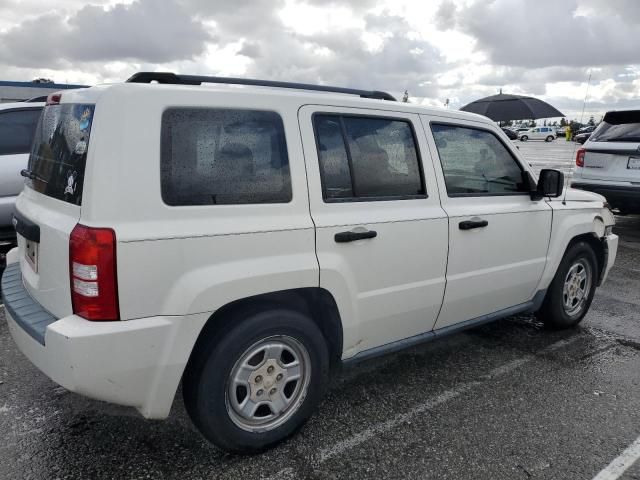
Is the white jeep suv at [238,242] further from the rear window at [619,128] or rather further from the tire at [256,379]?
the rear window at [619,128]

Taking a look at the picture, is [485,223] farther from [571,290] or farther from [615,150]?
[615,150]

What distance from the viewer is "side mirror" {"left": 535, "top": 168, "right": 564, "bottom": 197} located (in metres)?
3.78

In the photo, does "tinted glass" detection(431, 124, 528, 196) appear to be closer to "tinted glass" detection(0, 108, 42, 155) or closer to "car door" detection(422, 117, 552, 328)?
"car door" detection(422, 117, 552, 328)

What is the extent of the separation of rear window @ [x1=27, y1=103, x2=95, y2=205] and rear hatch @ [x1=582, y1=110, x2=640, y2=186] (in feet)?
24.7

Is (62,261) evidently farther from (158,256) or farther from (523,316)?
(523,316)

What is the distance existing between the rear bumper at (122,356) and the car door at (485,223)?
1.77m

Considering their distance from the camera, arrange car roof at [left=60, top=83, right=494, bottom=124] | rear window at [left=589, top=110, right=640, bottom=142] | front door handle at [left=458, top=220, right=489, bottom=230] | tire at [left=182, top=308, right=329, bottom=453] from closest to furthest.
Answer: car roof at [left=60, top=83, right=494, bottom=124], tire at [left=182, top=308, right=329, bottom=453], front door handle at [left=458, top=220, right=489, bottom=230], rear window at [left=589, top=110, right=640, bottom=142]

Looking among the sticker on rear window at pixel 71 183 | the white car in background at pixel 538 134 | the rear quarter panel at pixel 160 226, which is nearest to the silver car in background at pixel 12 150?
the sticker on rear window at pixel 71 183

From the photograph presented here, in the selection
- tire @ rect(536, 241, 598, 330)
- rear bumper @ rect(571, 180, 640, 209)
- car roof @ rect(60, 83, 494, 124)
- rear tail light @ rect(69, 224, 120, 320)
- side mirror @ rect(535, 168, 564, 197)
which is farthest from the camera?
rear bumper @ rect(571, 180, 640, 209)

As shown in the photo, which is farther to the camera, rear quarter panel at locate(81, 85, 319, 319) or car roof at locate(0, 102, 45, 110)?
car roof at locate(0, 102, 45, 110)

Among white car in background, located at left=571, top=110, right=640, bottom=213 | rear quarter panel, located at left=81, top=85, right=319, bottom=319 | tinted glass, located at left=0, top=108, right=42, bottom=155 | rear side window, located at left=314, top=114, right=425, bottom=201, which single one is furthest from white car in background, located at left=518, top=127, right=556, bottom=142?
rear quarter panel, located at left=81, top=85, right=319, bottom=319

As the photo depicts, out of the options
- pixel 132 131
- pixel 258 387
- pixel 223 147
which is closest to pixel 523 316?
pixel 258 387

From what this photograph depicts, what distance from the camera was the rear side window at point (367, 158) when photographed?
2.79 metres

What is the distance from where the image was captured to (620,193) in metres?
7.62
